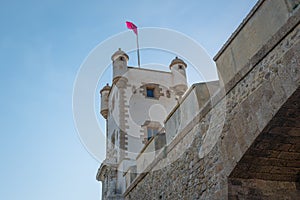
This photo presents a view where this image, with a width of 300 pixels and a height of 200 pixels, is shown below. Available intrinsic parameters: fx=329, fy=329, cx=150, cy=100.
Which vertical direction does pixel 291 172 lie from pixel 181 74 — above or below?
below

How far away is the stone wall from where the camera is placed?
11.2ft

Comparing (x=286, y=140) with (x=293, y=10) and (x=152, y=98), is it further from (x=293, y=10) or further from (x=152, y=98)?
(x=152, y=98)

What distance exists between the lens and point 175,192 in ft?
18.2

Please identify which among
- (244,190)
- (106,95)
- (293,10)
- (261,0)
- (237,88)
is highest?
(106,95)

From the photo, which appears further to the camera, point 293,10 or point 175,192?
point 175,192

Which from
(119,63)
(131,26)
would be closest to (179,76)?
(119,63)

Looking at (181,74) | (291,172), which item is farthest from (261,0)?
(181,74)

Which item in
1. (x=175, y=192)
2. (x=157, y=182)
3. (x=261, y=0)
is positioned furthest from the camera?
(x=157, y=182)

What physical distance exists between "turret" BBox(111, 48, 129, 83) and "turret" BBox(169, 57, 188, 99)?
225 cm

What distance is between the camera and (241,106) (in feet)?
13.3

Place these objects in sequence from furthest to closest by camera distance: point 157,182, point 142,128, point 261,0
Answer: point 142,128, point 157,182, point 261,0

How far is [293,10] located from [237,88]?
3.85 feet

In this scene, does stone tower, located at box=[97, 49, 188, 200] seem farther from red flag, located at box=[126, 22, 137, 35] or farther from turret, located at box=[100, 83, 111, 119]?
red flag, located at box=[126, 22, 137, 35]

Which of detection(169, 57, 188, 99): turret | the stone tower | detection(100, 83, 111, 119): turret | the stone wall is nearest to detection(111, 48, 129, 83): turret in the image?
the stone tower
